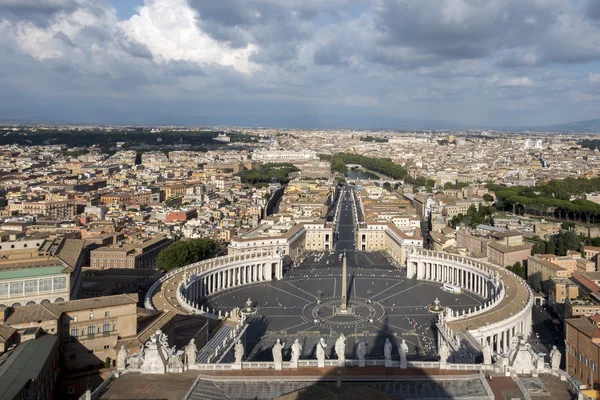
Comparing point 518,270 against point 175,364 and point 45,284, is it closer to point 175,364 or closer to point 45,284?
point 45,284

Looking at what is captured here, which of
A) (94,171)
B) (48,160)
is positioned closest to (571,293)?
(94,171)

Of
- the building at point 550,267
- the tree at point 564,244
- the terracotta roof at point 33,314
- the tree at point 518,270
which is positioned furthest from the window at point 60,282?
the tree at point 564,244

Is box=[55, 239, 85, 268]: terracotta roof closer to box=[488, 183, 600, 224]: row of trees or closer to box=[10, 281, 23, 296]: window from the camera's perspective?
box=[10, 281, 23, 296]: window

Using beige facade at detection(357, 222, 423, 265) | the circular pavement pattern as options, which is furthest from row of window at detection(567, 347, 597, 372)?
beige facade at detection(357, 222, 423, 265)

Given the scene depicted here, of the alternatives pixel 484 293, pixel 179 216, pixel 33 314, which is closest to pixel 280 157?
pixel 179 216

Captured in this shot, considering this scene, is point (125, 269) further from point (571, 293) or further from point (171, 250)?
point (571, 293)

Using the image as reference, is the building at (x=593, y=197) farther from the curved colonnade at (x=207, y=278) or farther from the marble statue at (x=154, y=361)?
the marble statue at (x=154, y=361)
